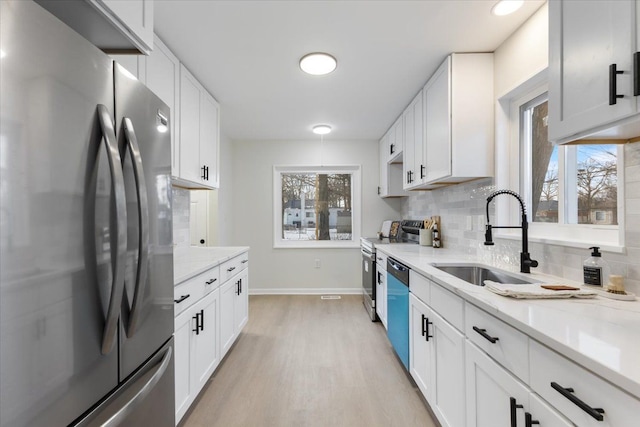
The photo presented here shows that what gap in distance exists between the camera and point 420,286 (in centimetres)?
192

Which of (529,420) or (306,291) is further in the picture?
(306,291)

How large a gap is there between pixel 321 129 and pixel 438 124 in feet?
6.47

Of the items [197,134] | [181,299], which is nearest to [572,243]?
[181,299]

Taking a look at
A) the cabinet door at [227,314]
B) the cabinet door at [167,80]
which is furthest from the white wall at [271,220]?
the cabinet door at [167,80]

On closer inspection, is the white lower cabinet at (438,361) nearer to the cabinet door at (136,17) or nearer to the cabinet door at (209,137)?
the cabinet door at (136,17)

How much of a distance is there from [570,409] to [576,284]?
87cm

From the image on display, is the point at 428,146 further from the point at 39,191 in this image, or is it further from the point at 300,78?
the point at 39,191

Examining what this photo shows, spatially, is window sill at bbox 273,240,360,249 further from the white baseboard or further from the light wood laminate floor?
the light wood laminate floor

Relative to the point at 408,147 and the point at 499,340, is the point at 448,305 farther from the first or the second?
the point at 408,147

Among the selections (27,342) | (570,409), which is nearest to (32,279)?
(27,342)

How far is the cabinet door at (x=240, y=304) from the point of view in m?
2.76

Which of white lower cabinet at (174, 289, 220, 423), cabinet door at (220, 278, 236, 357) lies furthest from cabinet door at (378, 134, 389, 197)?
white lower cabinet at (174, 289, 220, 423)

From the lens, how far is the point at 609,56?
3.16 feet

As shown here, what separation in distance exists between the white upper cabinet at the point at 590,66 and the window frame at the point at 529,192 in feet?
1.29
